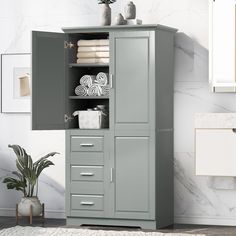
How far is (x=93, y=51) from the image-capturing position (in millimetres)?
6953

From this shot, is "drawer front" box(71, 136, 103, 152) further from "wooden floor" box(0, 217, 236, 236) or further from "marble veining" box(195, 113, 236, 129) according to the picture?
"marble veining" box(195, 113, 236, 129)

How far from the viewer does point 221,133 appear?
6.64 metres

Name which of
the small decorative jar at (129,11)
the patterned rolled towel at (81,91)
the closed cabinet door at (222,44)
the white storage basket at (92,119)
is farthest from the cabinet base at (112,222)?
the small decorative jar at (129,11)

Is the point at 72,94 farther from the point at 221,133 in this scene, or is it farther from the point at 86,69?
the point at 221,133

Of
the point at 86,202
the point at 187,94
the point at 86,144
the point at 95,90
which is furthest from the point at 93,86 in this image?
the point at 86,202

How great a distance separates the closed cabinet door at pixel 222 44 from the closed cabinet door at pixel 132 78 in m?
0.56

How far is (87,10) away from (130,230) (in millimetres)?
2199

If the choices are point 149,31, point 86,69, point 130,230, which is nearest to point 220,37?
point 149,31

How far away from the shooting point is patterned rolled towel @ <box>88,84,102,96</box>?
695 cm

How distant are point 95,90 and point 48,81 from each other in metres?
0.46

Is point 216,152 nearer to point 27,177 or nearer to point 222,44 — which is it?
point 222,44

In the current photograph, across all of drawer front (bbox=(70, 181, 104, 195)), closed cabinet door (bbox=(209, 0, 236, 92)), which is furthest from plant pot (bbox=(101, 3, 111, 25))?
drawer front (bbox=(70, 181, 104, 195))

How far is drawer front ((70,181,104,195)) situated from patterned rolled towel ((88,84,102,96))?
82cm

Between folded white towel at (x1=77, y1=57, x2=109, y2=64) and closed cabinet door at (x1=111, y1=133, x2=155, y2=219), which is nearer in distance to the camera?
closed cabinet door at (x1=111, y1=133, x2=155, y2=219)
